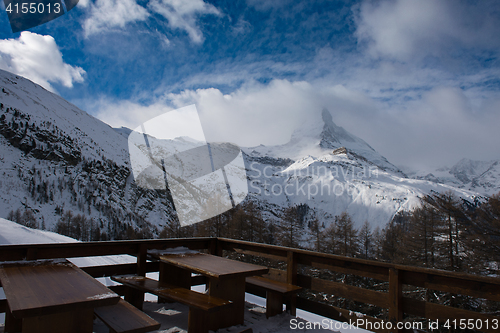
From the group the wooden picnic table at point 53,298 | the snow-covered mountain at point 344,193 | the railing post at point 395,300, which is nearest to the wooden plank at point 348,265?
the railing post at point 395,300

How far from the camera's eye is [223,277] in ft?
9.64

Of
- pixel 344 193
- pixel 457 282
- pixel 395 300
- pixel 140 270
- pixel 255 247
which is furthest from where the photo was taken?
pixel 344 193

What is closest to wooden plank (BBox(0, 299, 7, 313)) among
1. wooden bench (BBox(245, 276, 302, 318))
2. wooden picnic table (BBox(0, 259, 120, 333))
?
wooden picnic table (BBox(0, 259, 120, 333))

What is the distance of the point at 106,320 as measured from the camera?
2.30m

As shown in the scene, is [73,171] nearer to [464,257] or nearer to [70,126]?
[70,126]

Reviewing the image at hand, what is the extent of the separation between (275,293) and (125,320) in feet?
6.27

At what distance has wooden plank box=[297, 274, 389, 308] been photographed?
3191mm

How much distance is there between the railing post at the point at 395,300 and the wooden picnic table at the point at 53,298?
2742 millimetres

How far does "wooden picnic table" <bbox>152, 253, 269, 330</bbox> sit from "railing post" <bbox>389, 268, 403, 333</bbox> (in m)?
1.41

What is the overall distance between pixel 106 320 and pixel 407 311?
9.81 feet

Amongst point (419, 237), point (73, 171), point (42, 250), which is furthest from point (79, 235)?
point (42, 250)

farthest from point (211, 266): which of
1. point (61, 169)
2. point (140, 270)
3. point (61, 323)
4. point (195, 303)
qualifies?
point (61, 169)

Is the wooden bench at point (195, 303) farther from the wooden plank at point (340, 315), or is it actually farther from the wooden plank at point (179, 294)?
the wooden plank at point (340, 315)

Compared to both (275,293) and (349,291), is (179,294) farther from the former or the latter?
(349,291)
